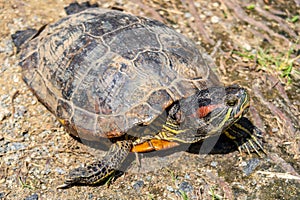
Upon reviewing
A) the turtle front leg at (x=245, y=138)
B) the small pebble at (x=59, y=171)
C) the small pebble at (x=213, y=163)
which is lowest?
the small pebble at (x=59, y=171)

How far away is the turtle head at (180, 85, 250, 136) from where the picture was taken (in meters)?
4.34

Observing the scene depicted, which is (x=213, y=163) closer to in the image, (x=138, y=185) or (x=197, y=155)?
(x=197, y=155)

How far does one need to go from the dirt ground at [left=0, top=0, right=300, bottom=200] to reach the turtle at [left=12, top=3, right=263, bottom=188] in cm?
26

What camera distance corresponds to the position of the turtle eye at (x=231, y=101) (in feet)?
14.1

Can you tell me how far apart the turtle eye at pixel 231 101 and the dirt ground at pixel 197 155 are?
97cm

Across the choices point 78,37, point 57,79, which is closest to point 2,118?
point 57,79

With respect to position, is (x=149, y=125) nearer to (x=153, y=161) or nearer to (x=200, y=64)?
(x=153, y=161)

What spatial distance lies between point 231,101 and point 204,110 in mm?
294

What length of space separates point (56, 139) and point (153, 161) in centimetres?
118

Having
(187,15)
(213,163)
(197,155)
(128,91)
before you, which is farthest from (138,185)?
(187,15)

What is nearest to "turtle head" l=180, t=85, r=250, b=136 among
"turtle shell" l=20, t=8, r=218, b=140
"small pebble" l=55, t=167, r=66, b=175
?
"turtle shell" l=20, t=8, r=218, b=140

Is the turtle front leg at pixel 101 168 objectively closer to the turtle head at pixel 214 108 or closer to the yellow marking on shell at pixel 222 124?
the turtle head at pixel 214 108

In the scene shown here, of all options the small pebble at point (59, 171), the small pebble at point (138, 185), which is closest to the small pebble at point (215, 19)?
the small pebble at point (138, 185)

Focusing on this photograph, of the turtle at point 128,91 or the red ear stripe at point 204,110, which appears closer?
the red ear stripe at point 204,110
